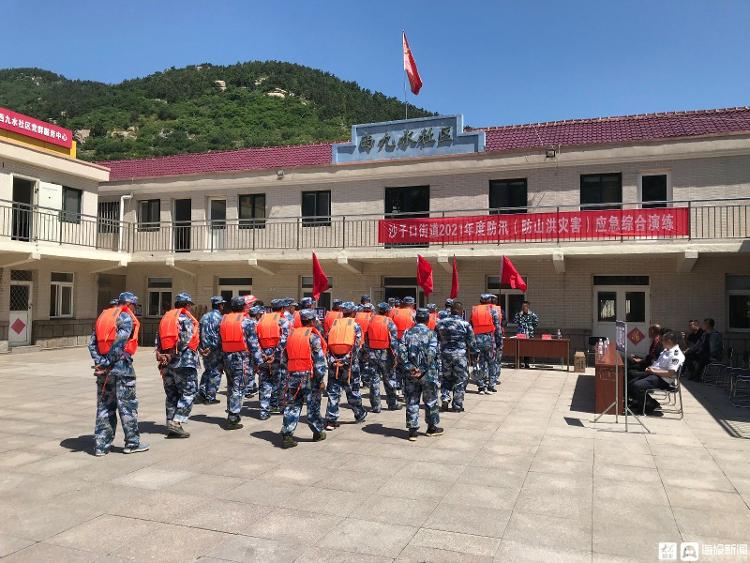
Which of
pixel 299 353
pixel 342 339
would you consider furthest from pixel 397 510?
pixel 342 339

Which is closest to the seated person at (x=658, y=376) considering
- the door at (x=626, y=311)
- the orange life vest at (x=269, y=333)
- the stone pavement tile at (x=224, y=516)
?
the orange life vest at (x=269, y=333)

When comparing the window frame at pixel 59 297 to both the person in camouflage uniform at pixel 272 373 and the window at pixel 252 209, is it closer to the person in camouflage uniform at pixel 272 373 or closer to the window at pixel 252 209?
the window at pixel 252 209

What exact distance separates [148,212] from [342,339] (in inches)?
697

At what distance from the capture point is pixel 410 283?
19.6 m

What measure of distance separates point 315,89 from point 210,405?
223 ft

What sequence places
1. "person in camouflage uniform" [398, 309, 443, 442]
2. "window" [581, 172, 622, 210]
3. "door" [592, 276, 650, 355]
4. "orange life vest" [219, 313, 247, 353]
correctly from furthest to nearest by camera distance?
"window" [581, 172, 622, 210] < "door" [592, 276, 650, 355] < "orange life vest" [219, 313, 247, 353] < "person in camouflage uniform" [398, 309, 443, 442]

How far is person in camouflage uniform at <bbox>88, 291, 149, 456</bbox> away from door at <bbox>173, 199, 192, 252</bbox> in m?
15.5

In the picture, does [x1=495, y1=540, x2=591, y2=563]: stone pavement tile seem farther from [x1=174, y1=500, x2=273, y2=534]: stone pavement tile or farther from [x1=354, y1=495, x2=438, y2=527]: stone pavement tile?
[x1=174, y1=500, x2=273, y2=534]: stone pavement tile

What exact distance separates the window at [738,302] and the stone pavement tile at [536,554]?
14656mm

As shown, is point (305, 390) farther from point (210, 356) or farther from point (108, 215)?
point (108, 215)

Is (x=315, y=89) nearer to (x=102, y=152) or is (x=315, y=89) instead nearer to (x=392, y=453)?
(x=102, y=152)

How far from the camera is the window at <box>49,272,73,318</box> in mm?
20520

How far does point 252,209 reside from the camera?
2153 cm

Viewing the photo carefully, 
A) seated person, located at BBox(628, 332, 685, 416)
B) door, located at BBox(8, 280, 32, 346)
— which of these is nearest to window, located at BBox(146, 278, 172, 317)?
door, located at BBox(8, 280, 32, 346)
